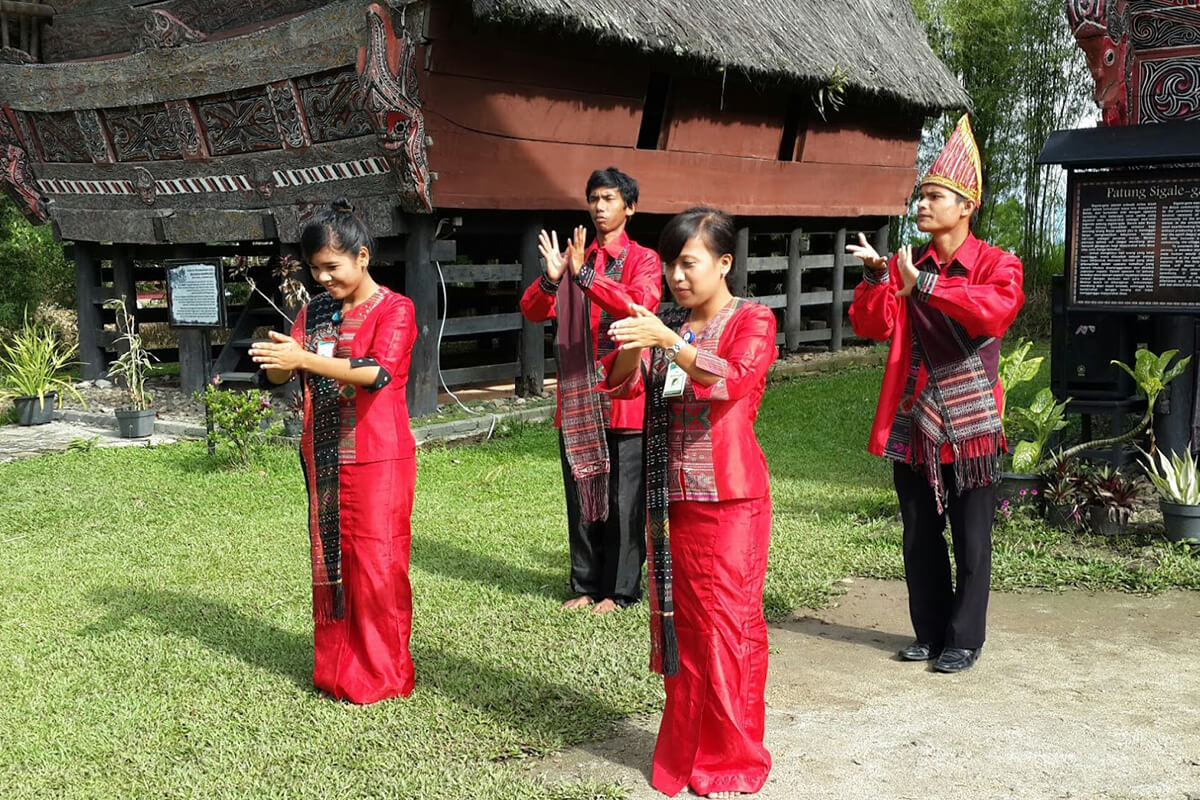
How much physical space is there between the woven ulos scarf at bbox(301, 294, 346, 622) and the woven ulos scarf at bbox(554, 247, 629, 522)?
3.90 ft

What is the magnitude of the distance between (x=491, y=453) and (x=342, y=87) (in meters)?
3.11

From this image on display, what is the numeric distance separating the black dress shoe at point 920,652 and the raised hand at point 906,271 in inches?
53.1

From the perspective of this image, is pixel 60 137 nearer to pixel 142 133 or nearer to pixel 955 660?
pixel 142 133

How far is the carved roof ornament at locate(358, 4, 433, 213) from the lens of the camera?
873 centimetres

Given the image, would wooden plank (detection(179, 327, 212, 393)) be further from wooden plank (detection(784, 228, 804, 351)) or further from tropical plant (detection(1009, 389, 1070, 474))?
tropical plant (detection(1009, 389, 1070, 474))

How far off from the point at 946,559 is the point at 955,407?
592 mm

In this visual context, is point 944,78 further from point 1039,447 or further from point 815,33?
point 1039,447

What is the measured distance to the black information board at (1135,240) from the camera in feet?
20.8

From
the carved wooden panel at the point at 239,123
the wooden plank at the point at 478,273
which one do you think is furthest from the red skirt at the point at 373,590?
the carved wooden panel at the point at 239,123

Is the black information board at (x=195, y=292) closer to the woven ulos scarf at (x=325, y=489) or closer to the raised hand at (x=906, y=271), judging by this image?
the woven ulos scarf at (x=325, y=489)

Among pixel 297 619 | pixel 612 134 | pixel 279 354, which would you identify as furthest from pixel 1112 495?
pixel 612 134

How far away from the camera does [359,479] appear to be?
159 inches

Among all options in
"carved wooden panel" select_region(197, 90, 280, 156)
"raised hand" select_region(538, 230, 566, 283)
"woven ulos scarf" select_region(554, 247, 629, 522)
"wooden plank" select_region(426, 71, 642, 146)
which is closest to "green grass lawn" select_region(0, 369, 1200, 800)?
"woven ulos scarf" select_region(554, 247, 629, 522)

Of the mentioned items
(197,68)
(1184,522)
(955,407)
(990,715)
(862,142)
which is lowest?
(990,715)
